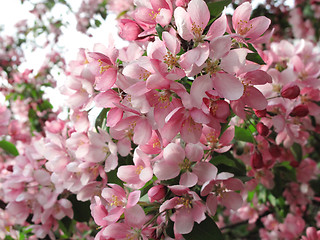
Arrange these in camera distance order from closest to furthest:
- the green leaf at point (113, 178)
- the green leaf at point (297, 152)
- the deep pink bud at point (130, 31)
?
the deep pink bud at point (130, 31) → the green leaf at point (113, 178) → the green leaf at point (297, 152)

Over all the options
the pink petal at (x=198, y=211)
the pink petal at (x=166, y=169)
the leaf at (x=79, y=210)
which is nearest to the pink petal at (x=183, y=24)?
the pink petal at (x=166, y=169)

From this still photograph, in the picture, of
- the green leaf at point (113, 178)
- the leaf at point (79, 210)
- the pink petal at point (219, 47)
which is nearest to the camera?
the pink petal at point (219, 47)

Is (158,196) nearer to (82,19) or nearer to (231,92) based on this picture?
(231,92)

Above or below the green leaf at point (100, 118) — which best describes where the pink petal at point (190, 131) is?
above

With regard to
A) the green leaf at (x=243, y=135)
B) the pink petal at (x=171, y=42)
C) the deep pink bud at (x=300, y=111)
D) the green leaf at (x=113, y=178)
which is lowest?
the green leaf at (x=243, y=135)

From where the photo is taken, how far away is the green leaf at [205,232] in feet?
2.89

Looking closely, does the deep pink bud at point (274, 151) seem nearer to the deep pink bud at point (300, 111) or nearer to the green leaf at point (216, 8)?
the deep pink bud at point (300, 111)

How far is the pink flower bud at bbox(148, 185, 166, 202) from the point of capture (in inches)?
33.2

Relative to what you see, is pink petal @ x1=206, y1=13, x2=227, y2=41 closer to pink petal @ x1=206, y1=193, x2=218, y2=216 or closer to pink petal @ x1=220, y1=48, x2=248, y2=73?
pink petal @ x1=220, y1=48, x2=248, y2=73

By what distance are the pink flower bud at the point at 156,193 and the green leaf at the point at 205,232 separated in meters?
0.14

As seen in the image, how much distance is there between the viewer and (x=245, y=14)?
3.01ft

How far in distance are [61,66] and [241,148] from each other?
8.91 ft

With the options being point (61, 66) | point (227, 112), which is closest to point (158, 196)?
point (227, 112)

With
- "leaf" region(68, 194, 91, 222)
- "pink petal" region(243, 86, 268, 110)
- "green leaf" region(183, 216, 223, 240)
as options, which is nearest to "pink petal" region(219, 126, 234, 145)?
"pink petal" region(243, 86, 268, 110)
